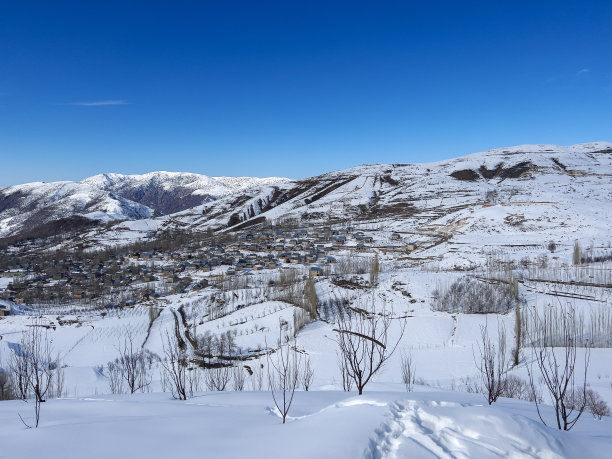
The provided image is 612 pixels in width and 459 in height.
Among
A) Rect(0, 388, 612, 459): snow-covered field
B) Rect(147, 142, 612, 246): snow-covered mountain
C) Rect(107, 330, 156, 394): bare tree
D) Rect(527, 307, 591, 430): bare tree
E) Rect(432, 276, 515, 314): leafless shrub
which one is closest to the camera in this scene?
Rect(0, 388, 612, 459): snow-covered field

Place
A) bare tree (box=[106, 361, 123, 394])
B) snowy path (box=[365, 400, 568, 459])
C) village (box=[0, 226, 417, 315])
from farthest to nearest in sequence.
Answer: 1. village (box=[0, 226, 417, 315])
2. bare tree (box=[106, 361, 123, 394])
3. snowy path (box=[365, 400, 568, 459])

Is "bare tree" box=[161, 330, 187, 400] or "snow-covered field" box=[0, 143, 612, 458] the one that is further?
"bare tree" box=[161, 330, 187, 400]

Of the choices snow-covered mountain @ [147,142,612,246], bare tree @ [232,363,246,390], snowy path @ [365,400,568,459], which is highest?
snow-covered mountain @ [147,142,612,246]

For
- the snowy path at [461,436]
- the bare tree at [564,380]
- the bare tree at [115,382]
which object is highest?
the snowy path at [461,436]

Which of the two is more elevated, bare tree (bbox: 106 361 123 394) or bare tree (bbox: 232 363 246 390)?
bare tree (bbox: 232 363 246 390)

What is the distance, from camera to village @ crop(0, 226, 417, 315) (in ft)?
157

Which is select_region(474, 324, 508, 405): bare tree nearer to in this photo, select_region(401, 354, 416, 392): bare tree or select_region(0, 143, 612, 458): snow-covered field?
select_region(0, 143, 612, 458): snow-covered field

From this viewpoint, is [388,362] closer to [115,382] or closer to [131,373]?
[131,373]

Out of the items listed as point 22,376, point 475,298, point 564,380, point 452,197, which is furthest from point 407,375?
point 452,197

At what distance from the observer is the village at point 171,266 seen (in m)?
48.0

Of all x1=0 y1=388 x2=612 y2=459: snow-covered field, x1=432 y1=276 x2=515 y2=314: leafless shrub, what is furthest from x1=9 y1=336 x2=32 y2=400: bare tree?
x1=432 y1=276 x2=515 y2=314: leafless shrub

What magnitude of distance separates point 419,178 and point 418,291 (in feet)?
396

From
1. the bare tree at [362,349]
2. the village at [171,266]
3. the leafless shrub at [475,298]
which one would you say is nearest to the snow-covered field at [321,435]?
the bare tree at [362,349]

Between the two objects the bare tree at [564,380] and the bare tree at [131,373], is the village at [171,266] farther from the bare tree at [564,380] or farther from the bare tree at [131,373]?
the bare tree at [564,380]
